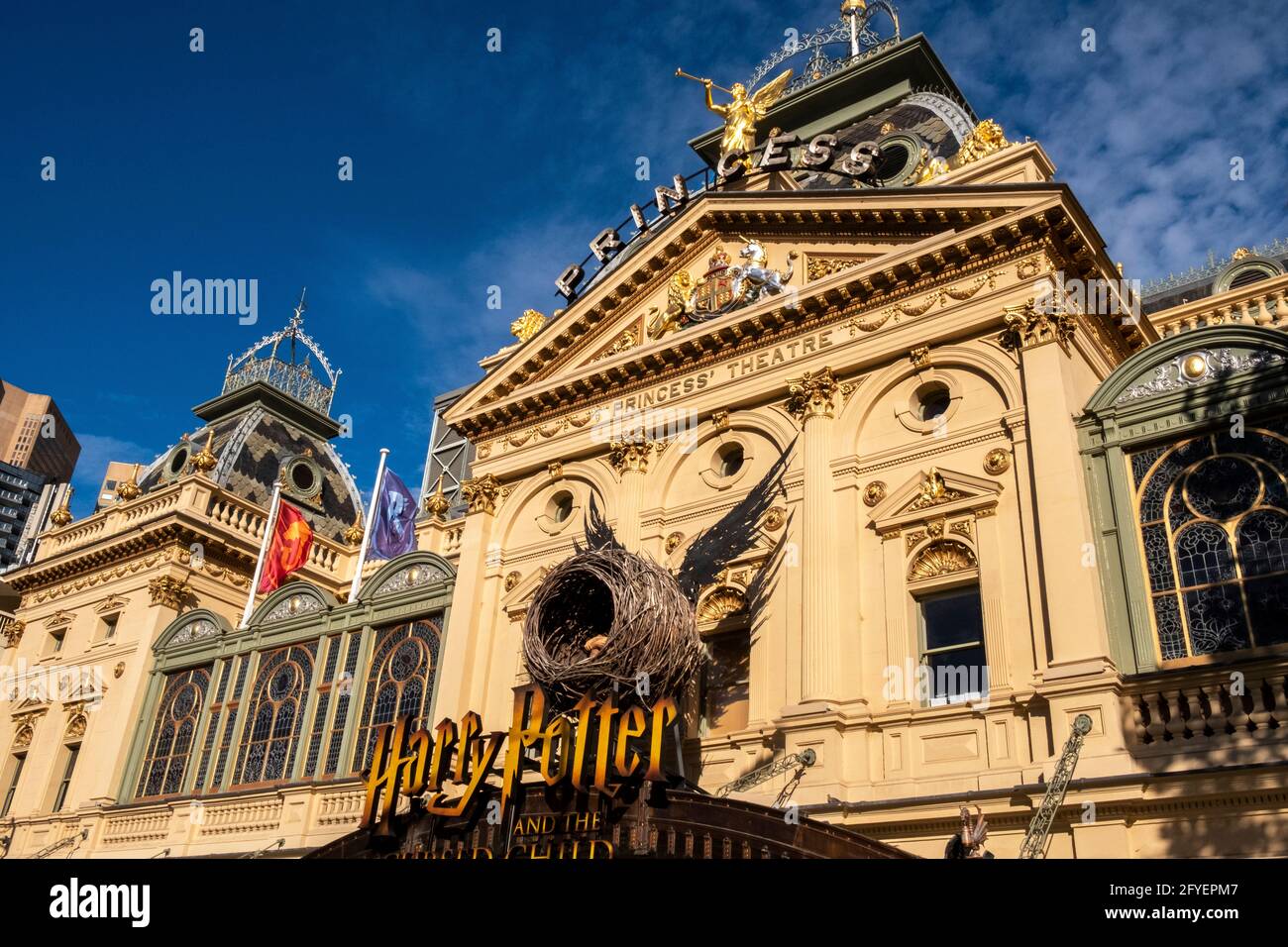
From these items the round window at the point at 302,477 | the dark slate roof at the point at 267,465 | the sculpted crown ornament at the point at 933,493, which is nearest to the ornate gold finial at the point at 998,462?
the sculpted crown ornament at the point at 933,493

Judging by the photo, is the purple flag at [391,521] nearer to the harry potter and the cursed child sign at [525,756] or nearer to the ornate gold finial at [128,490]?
the harry potter and the cursed child sign at [525,756]

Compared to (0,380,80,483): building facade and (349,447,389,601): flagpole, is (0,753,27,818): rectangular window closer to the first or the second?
(349,447,389,601): flagpole

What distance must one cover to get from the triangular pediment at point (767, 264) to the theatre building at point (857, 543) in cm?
8

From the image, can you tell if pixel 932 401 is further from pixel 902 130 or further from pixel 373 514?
pixel 373 514

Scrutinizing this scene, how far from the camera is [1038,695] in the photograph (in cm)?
1848

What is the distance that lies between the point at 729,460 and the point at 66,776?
23.7 metres

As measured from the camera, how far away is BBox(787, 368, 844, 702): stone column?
68.8ft

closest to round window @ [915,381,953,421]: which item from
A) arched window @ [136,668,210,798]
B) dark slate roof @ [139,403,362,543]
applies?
arched window @ [136,668,210,798]

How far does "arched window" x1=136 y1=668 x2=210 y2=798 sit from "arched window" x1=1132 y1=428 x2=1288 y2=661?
2582 centimetres

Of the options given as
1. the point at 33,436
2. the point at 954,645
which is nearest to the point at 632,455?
the point at 954,645

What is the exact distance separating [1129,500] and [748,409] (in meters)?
8.68
